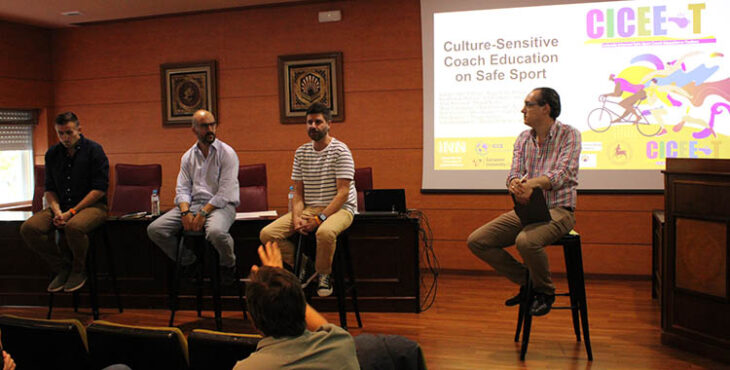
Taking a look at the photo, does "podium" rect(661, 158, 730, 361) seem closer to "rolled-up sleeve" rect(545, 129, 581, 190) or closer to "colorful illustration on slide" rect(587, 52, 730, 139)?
"rolled-up sleeve" rect(545, 129, 581, 190)

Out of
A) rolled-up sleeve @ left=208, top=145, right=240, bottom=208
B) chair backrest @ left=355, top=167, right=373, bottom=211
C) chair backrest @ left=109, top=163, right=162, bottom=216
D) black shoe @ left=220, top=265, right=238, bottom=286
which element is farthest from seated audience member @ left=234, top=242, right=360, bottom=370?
chair backrest @ left=109, top=163, right=162, bottom=216

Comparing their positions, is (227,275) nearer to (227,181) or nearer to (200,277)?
(200,277)

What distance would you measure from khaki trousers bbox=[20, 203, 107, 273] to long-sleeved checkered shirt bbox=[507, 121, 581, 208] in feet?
9.59

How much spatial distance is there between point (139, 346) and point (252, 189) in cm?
308

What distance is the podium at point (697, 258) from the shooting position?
3160 millimetres

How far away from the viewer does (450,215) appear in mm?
5695

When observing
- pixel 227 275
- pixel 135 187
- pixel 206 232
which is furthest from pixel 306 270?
pixel 135 187

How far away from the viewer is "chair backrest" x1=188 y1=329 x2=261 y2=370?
1.84 meters

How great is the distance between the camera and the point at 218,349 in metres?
1.87

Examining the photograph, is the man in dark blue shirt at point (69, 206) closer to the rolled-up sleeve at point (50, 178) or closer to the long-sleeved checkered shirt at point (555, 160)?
the rolled-up sleeve at point (50, 178)

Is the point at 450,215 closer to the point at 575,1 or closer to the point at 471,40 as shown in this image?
the point at 471,40

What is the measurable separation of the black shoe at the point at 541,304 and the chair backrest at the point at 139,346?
2060 millimetres

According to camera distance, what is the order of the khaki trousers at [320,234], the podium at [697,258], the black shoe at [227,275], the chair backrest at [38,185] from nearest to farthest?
the podium at [697,258], the khaki trousers at [320,234], the black shoe at [227,275], the chair backrest at [38,185]

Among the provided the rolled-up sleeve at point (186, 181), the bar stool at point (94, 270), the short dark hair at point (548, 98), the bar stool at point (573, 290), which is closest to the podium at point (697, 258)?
the bar stool at point (573, 290)
